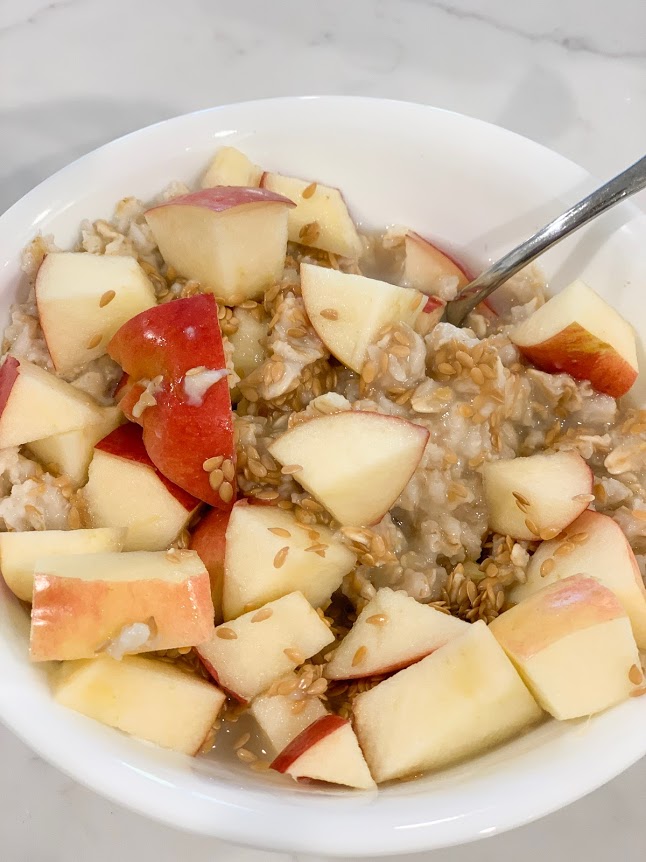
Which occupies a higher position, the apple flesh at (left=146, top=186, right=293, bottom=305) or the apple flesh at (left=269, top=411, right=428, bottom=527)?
the apple flesh at (left=146, top=186, right=293, bottom=305)

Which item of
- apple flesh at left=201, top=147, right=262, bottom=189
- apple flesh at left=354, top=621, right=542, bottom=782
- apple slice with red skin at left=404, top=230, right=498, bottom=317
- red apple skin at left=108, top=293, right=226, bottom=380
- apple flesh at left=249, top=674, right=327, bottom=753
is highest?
apple flesh at left=201, top=147, right=262, bottom=189

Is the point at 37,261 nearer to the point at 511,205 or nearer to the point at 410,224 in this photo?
the point at 410,224

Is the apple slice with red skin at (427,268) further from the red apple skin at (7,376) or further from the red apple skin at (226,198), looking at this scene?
the red apple skin at (7,376)

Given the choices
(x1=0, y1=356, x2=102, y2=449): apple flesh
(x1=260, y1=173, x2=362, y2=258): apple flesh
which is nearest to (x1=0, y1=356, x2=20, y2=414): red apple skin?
(x1=0, y1=356, x2=102, y2=449): apple flesh

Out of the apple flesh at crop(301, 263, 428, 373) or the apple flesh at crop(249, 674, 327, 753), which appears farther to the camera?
the apple flesh at crop(301, 263, 428, 373)

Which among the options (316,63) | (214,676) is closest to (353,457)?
(214,676)

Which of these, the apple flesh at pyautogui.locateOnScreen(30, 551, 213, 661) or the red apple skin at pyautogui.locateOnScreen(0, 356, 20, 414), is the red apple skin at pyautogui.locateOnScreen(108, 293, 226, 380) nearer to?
the red apple skin at pyautogui.locateOnScreen(0, 356, 20, 414)
